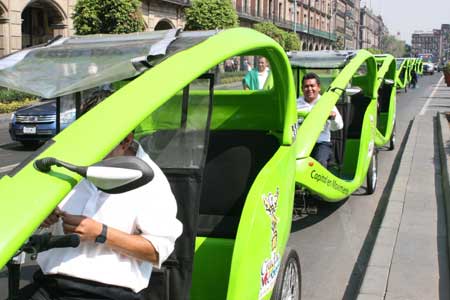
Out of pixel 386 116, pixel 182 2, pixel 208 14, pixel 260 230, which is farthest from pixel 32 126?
pixel 182 2

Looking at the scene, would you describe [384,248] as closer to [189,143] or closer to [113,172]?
[189,143]

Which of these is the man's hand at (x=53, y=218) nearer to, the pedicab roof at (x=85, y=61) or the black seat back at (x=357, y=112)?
the pedicab roof at (x=85, y=61)

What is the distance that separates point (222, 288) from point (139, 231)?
1.18m

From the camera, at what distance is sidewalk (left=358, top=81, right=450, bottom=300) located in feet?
13.4

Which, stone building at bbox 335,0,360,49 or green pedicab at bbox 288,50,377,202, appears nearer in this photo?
green pedicab at bbox 288,50,377,202

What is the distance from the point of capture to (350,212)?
21.5 ft

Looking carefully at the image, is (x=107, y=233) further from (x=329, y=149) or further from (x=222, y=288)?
(x=329, y=149)

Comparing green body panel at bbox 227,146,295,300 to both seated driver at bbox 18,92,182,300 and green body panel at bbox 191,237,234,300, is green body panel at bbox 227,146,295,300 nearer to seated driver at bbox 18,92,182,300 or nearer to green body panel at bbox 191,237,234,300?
green body panel at bbox 191,237,234,300

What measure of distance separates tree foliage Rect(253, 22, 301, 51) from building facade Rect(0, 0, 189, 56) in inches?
232

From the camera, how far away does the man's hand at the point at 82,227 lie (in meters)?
2.03

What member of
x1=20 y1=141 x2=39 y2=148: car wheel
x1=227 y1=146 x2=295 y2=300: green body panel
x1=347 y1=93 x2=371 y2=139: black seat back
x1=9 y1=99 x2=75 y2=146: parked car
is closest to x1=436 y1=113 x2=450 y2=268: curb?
x1=347 y1=93 x2=371 y2=139: black seat back

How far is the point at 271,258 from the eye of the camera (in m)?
2.99

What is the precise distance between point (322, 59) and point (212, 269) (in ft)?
16.5

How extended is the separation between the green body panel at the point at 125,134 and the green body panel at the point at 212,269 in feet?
1.09
